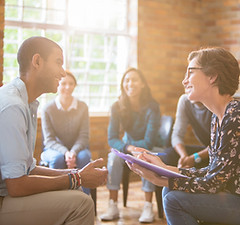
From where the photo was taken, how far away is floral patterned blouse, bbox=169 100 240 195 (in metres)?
1.93

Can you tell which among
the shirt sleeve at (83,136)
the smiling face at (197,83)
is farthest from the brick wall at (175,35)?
the smiling face at (197,83)

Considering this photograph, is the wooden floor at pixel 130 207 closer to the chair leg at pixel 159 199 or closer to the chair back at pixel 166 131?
the chair leg at pixel 159 199

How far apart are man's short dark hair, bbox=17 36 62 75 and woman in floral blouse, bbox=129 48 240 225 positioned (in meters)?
0.74

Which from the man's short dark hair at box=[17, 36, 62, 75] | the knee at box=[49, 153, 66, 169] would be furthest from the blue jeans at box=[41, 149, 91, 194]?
the man's short dark hair at box=[17, 36, 62, 75]

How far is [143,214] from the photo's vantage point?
352cm

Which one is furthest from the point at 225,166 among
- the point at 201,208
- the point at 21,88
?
the point at 21,88

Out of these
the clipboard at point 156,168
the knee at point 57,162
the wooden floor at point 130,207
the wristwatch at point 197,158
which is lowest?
the wooden floor at point 130,207

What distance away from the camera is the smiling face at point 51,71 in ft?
6.76

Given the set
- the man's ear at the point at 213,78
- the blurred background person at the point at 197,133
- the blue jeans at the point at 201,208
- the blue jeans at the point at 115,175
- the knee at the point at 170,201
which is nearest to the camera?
the blue jeans at the point at 201,208

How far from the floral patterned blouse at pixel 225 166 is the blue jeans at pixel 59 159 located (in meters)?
1.68

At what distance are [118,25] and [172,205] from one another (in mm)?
3535

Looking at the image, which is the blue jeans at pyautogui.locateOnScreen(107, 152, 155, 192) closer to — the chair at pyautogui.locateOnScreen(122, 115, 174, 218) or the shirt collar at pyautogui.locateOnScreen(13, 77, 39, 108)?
the chair at pyautogui.locateOnScreen(122, 115, 174, 218)

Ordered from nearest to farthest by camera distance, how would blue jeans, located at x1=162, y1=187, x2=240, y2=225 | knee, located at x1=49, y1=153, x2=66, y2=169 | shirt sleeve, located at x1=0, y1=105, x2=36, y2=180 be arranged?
shirt sleeve, located at x1=0, y1=105, x2=36, y2=180, blue jeans, located at x1=162, y1=187, x2=240, y2=225, knee, located at x1=49, y1=153, x2=66, y2=169

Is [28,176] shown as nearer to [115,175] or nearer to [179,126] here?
[115,175]
